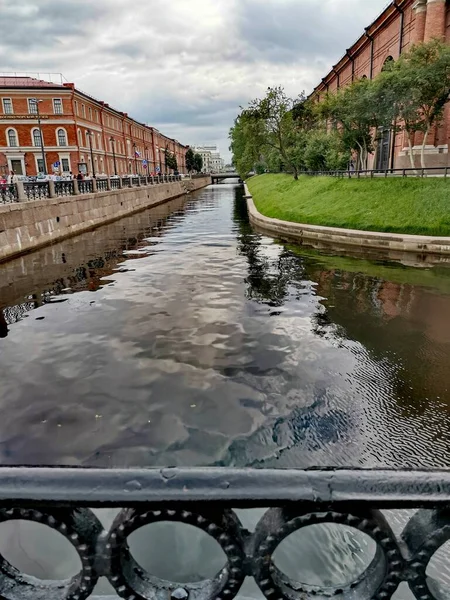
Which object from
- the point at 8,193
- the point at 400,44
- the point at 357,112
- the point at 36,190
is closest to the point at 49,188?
the point at 36,190

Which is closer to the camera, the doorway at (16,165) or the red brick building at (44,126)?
the red brick building at (44,126)

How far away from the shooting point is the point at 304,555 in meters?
3.49

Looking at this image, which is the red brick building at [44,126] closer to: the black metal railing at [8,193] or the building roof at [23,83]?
the building roof at [23,83]

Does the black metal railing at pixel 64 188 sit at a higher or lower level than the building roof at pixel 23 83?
lower

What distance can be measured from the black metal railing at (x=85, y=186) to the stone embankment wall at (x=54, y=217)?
60 centimetres

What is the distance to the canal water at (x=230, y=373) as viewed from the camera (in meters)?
4.81

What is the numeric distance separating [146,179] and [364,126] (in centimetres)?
2679

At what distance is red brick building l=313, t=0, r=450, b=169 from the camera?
2641 cm

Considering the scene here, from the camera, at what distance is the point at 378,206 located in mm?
Result: 19953

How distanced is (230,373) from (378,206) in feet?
52.4

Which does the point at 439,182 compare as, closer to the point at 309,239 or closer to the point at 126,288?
the point at 309,239

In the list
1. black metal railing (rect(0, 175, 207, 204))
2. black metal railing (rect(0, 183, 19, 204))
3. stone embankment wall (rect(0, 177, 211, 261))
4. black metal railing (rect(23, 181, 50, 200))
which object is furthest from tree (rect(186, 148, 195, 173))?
black metal railing (rect(0, 183, 19, 204))

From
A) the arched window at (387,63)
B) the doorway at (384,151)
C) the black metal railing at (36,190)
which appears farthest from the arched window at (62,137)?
the arched window at (387,63)

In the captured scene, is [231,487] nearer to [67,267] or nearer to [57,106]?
[67,267]
